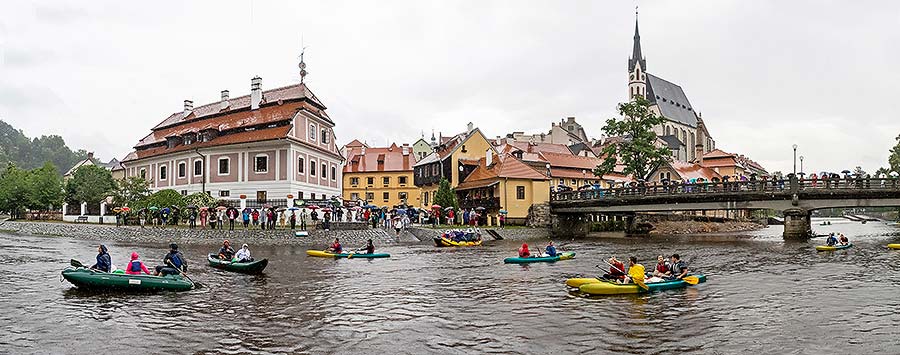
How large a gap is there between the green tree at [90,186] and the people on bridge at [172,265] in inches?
1703

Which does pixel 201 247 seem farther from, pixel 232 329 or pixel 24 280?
pixel 232 329

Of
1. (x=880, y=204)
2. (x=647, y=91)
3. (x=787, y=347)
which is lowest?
(x=787, y=347)

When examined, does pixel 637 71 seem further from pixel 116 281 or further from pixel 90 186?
pixel 116 281

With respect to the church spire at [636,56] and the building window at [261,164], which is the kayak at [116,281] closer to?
the building window at [261,164]

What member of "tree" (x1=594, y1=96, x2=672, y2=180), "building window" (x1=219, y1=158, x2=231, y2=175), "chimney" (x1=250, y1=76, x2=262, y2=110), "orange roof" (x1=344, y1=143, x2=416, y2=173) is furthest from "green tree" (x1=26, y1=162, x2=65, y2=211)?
"tree" (x1=594, y1=96, x2=672, y2=180)

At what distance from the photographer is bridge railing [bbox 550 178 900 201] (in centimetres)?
5428

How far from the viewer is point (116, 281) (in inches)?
945

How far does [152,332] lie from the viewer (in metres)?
17.9

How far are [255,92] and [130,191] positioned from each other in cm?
1478

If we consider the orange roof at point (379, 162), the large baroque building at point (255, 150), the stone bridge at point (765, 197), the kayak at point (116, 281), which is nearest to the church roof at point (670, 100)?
the orange roof at point (379, 162)

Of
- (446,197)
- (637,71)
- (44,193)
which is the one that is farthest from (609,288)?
(637,71)

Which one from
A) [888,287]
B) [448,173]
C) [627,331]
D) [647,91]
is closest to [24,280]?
[627,331]

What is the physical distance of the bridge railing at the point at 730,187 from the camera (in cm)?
5428

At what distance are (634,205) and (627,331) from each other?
1923 inches
